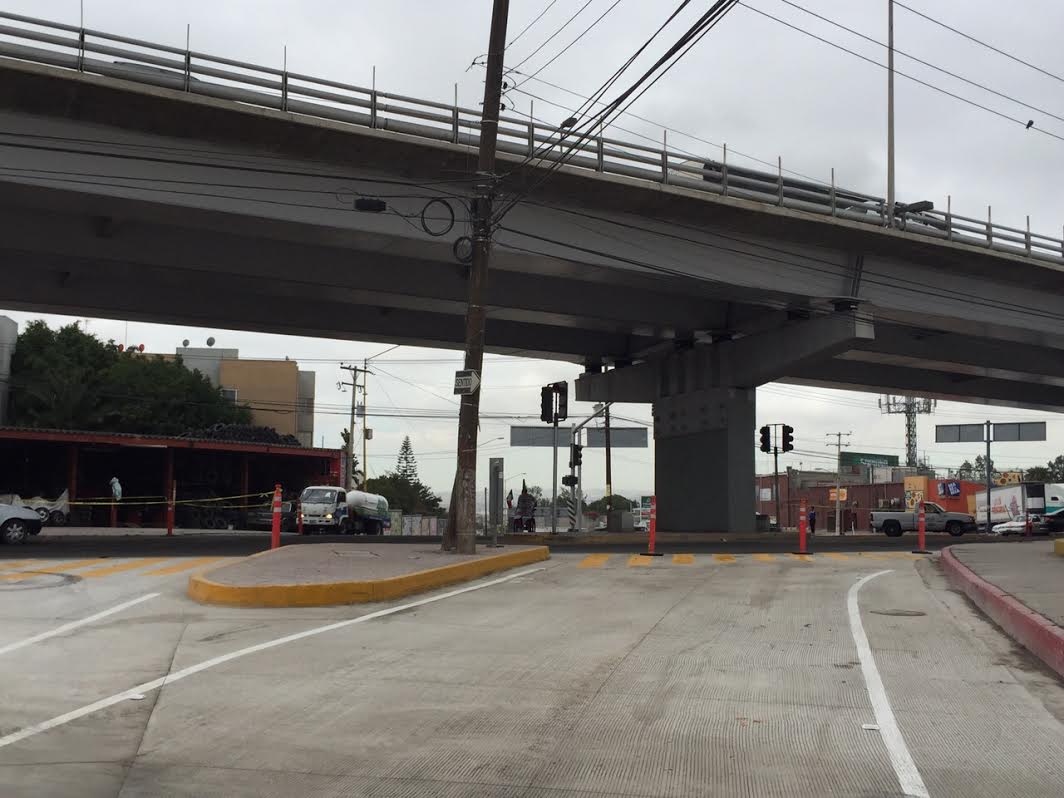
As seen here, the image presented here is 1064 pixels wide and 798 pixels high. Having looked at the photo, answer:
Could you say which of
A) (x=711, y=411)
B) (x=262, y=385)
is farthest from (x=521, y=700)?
(x=262, y=385)

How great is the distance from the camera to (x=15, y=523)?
26688mm

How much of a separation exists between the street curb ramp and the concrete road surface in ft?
0.65

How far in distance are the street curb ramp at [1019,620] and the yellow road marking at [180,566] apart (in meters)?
12.2

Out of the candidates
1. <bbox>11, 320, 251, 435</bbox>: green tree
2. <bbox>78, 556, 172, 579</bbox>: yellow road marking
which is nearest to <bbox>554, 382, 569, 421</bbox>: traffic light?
<bbox>78, 556, 172, 579</bbox>: yellow road marking

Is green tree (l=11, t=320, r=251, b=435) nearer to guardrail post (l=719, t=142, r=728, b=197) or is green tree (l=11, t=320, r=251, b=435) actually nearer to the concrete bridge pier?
the concrete bridge pier

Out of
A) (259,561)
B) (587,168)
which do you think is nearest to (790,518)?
(587,168)

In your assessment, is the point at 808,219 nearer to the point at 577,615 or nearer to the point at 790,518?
the point at 577,615

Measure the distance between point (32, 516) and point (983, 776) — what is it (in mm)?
25980

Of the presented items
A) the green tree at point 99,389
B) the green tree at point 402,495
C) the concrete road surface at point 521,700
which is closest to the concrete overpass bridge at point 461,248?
the concrete road surface at point 521,700

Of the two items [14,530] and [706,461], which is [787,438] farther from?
[14,530]

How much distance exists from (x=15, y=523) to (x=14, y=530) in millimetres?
185

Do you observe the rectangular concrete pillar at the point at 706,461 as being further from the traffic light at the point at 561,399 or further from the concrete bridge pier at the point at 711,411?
the traffic light at the point at 561,399

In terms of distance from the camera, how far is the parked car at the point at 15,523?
26.5m

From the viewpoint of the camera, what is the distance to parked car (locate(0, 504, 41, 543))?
1044 inches
